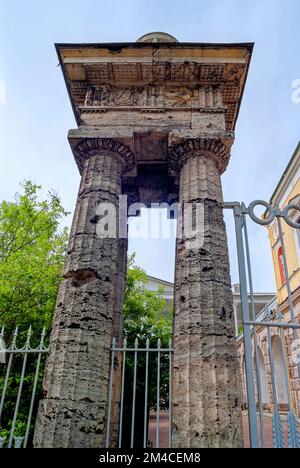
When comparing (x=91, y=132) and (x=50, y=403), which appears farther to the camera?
(x=91, y=132)

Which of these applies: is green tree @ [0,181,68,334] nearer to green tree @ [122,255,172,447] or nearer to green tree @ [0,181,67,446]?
green tree @ [0,181,67,446]

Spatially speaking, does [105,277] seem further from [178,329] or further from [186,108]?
[186,108]

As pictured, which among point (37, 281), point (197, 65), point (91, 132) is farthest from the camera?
point (37, 281)

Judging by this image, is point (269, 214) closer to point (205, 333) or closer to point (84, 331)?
point (205, 333)

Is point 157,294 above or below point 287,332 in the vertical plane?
above

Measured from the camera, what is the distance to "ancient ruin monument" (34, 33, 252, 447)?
307 centimetres

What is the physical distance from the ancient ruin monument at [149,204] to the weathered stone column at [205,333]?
1 centimetres

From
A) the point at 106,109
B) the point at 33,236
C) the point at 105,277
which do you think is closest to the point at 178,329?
the point at 105,277

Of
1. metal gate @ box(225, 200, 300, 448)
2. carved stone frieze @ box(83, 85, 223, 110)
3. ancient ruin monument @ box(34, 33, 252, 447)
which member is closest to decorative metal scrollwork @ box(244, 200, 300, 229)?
metal gate @ box(225, 200, 300, 448)

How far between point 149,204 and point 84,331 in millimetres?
2869

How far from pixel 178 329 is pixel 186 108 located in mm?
3291

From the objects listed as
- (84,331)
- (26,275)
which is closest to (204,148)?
(84,331)

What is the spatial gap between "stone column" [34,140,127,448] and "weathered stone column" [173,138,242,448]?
2.68 ft

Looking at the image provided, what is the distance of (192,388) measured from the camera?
10.2ft
